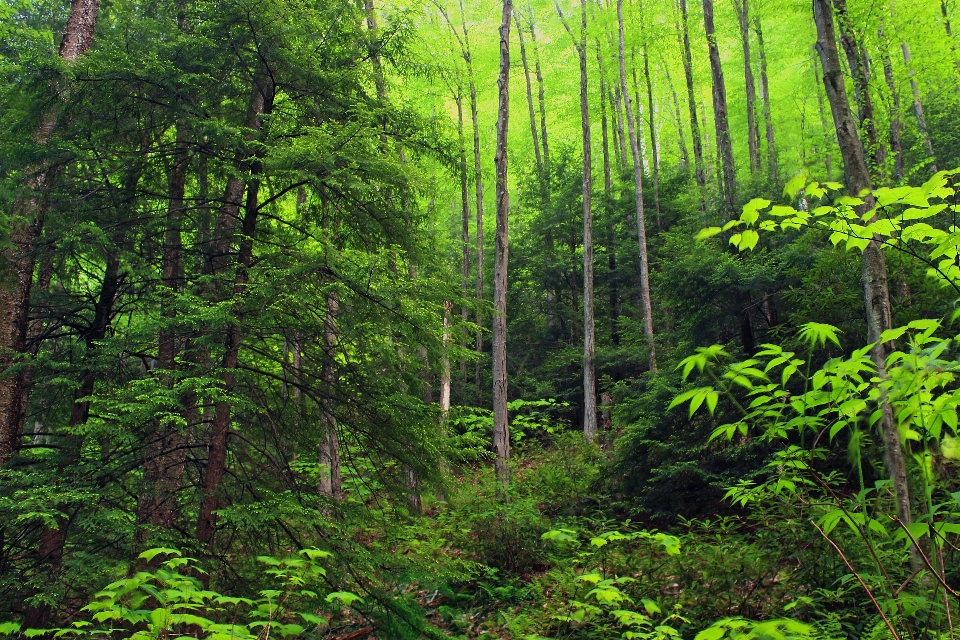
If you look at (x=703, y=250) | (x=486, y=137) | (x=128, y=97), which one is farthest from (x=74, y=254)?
(x=486, y=137)

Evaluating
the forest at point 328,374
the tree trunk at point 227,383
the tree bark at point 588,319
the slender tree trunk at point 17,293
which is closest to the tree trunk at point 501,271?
the forest at point 328,374

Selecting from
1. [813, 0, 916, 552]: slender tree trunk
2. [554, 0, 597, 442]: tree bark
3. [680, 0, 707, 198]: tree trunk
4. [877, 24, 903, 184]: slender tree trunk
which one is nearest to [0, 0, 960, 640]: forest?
[813, 0, 916, 552]: slender tree trunk

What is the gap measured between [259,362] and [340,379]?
1096mm

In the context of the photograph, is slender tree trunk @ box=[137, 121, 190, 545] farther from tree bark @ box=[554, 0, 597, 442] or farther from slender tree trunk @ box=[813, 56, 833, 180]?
slender tree trunk @ box=[813, 56, 833, 180]

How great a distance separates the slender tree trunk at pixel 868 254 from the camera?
9.92 ft

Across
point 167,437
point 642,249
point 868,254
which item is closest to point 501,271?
point 642,249

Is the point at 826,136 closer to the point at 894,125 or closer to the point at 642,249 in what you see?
the point at 894,125

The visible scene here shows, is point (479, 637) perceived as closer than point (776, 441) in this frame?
Yes

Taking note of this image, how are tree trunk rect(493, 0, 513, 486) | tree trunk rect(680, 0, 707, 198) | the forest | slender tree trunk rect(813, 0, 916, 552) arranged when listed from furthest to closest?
tree trunk rect(680, 0, 707, 198) < tree trunk rect(493, 0, 513, 486) < the forest < slender tree trunk rect(813, 0, 916, 552)

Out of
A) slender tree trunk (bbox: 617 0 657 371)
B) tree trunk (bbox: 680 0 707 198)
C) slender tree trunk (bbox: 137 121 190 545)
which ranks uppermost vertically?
tree trunk (bbox: 680 0 707 198)

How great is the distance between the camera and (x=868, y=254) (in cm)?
378

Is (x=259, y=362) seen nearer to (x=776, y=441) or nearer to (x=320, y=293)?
(x=320, y=293)

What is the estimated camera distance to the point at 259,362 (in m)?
6.68

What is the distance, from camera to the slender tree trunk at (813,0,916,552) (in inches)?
119
